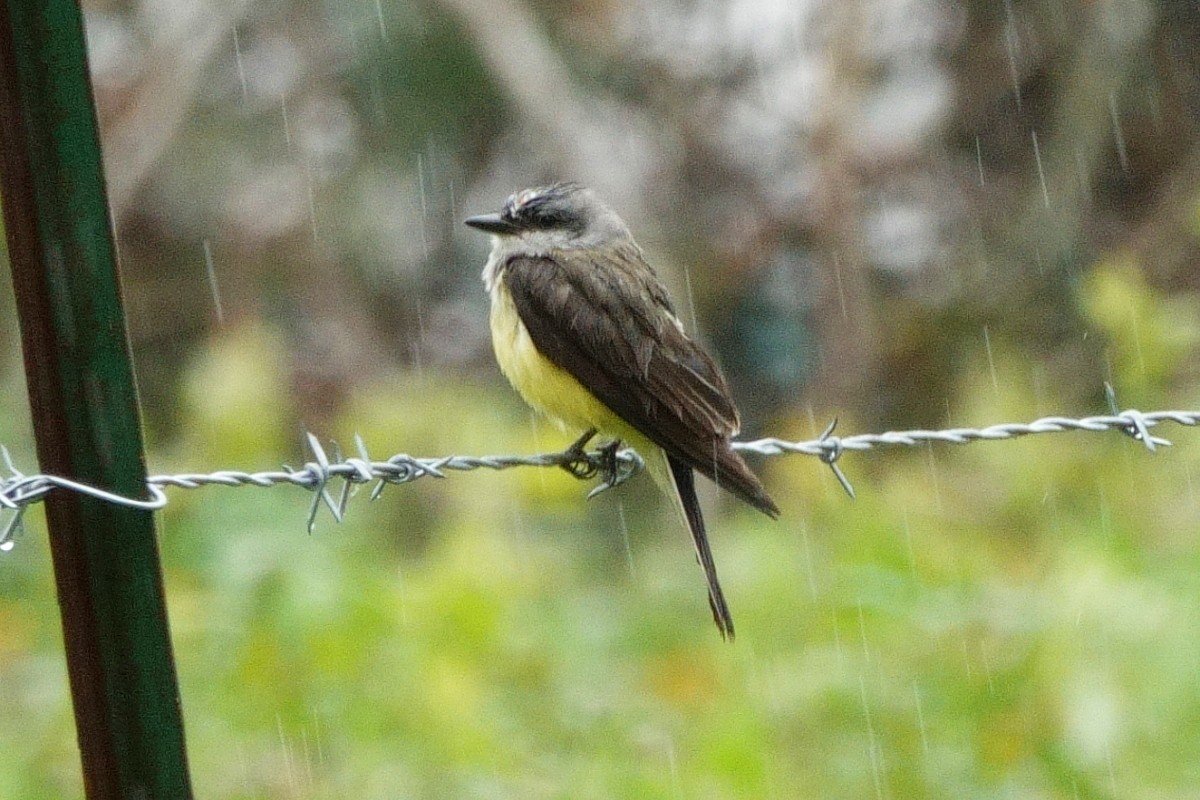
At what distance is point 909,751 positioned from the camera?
4148 millimetres

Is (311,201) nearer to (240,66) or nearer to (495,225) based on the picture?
(240,66)

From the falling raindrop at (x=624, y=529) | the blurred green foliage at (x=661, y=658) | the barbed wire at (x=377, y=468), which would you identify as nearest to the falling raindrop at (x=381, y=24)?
the falling raindrop at (x=624, y=529)

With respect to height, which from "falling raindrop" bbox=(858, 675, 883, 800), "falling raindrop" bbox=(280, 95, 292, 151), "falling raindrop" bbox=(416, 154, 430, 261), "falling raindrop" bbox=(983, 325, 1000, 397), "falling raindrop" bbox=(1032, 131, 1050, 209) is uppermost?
"falling raindrop" bbox=(280, 95, 292, 151)

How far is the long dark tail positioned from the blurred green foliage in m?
0.45

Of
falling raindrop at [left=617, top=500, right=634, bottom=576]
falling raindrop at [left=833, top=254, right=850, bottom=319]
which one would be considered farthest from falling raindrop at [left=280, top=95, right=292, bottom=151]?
falling raindrop at [left=833, top=254, right=850, bottom=319]

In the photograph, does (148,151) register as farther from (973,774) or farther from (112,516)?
(112,516)

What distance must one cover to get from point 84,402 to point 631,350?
7.27ft

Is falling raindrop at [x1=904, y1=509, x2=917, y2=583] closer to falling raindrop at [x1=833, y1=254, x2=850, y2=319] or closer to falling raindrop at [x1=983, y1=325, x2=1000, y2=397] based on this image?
falling raindrop at [x1=983, y1=325, x2=1000, y2=397]

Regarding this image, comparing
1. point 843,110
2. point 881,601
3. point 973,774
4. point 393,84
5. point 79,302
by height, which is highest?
point 393,84

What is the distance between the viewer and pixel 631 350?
427 cm

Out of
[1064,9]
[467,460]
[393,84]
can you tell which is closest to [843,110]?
[1064,9]

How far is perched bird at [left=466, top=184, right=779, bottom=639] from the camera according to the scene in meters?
4.02

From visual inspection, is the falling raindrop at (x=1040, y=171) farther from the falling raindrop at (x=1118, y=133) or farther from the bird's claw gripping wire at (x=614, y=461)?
the bird's claw gripping wire at (x=614, y=461)

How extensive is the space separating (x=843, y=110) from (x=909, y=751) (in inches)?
173
